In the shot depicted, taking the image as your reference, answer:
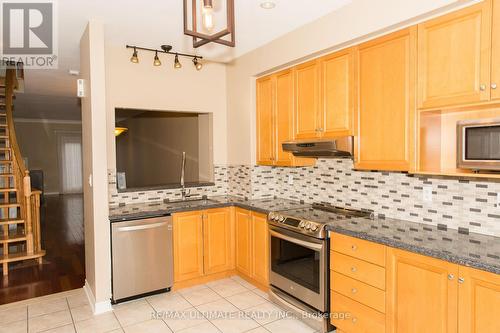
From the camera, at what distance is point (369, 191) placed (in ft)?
9.90

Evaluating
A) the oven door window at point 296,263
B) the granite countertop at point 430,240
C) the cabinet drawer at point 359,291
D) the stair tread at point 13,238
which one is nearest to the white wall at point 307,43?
the oven door window at point 296,263

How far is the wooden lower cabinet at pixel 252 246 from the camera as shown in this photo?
3420 millimetres

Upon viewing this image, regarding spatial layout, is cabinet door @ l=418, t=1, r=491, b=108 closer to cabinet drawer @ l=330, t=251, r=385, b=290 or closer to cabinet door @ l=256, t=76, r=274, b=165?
cabinet drawer @ l=330, t=251, r=385, b=290

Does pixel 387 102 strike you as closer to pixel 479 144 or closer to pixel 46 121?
pixel 479 144

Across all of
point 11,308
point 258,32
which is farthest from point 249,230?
point 11,308

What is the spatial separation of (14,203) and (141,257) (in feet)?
8.91

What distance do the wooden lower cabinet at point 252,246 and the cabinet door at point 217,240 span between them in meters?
0.11

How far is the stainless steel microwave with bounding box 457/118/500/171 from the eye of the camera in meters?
1.95

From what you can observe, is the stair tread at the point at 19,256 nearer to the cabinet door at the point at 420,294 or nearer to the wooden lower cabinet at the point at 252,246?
the wooden lower cabinet at the point at 252,246

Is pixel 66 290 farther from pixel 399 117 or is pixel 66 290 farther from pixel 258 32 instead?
pixel 399 117

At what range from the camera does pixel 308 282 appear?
9.23 feet

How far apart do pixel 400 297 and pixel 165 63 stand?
3.40 metres

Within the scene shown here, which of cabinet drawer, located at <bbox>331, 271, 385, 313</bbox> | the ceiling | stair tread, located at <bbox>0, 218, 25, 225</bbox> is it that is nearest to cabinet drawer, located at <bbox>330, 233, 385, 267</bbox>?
cabinet drawer, located at <bbox>331, 271, 385, 313</bbox>

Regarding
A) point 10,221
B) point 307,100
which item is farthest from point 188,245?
point 10,221
